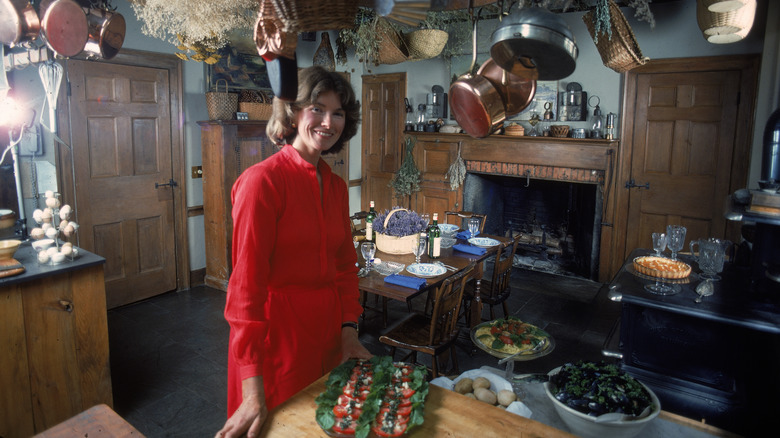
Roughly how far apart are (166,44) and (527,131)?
387cm

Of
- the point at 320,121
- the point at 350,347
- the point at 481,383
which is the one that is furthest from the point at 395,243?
the point at 320,121

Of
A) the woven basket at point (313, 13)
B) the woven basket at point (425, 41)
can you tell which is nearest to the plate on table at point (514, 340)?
the woven basket at point (313, 13)

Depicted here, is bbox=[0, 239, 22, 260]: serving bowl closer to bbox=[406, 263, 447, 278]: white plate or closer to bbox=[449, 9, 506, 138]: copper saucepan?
bbox=[406, 263, 447, 278]: white plate

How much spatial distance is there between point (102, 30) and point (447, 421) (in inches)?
109

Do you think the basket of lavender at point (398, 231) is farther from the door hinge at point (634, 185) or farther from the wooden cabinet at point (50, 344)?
the door hinge at point (634, 185)

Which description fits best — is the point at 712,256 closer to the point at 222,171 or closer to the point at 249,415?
the point at 249,415

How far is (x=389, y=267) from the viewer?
3.34 m

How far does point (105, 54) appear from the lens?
2.89 meters

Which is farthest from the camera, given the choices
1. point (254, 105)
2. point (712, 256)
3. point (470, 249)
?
point (254, 105)

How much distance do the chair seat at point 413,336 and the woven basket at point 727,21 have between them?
2.72 meters

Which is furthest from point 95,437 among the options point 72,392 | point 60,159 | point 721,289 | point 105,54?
point 60,159

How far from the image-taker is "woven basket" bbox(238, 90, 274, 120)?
17.1 ft

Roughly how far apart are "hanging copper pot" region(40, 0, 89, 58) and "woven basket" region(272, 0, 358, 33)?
2.04 meters

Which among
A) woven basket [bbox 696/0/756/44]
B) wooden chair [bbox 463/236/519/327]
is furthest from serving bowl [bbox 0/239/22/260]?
woven basket [bbox 696/0/756/44]
